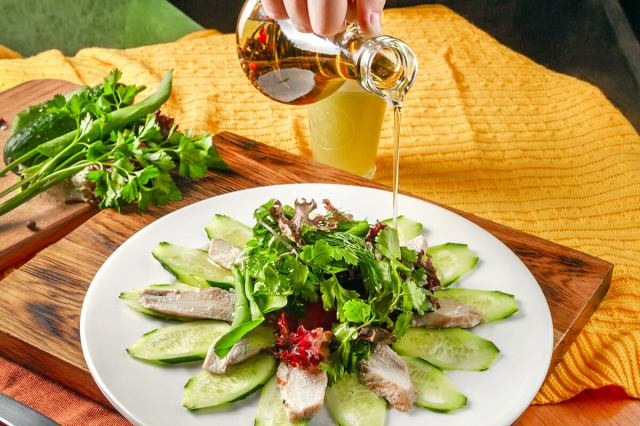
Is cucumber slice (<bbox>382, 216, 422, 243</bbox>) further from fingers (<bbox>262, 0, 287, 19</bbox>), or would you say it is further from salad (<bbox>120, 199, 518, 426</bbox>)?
fingers (<bbox>262, 0, 287, 19</bbox>)

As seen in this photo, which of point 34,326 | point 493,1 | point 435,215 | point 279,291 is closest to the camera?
point 279,291

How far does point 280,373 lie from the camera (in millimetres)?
1221

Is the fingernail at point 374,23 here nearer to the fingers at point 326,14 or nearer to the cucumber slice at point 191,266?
the fingers at point 326,14

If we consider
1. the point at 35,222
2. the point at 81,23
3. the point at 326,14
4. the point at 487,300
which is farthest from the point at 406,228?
the point at 81,23

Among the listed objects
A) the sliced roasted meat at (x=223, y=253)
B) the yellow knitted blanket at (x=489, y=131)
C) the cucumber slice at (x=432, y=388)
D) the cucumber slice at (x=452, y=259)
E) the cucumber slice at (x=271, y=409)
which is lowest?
the yellow knitted blanket at (x=489, y=131)

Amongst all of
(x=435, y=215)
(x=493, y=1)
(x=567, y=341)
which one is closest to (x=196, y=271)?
(x=435, y=215)

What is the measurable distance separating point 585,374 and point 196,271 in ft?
2.48

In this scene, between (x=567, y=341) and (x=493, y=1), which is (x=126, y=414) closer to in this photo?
(x=567, y=341)

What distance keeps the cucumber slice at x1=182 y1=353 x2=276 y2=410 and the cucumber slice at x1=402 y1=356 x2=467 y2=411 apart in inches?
8.9

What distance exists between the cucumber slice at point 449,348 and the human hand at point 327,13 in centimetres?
55

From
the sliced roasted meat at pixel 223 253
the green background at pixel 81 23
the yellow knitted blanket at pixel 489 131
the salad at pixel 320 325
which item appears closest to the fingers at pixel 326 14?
the salad at pixel 320 325

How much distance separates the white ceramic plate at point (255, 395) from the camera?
3.92ft

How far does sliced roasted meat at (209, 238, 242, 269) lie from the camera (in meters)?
1.46

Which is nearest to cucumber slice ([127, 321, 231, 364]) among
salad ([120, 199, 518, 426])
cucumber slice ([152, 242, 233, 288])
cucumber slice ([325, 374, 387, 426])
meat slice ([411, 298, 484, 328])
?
salad ([120, 199, 518, 426])
